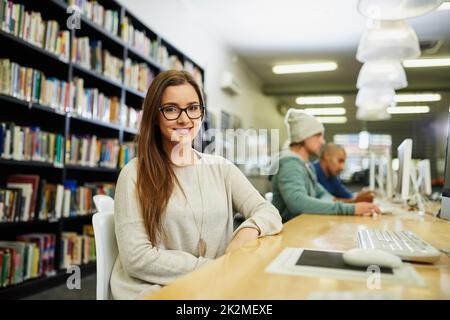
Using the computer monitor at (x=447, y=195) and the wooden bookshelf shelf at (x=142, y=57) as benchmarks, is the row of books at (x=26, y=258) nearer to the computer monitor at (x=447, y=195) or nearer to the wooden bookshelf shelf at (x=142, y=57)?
the wooden bookshelf shelf at (x=142, y=57)

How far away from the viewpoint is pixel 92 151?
298cm

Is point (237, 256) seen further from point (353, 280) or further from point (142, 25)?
point (142, 25)

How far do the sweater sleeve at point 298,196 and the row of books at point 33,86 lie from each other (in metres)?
1.56

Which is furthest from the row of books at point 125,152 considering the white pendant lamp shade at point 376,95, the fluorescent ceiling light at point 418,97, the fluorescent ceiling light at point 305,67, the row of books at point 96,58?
the fluorescent ceiling light at point 418,97

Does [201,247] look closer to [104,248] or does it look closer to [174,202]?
[174,202]

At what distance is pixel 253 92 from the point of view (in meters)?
7.71

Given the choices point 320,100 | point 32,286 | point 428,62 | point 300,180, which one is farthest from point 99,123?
point 320,100

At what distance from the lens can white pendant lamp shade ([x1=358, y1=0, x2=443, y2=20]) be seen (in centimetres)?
205

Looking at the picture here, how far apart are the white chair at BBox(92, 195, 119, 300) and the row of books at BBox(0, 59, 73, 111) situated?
1553 millimetres

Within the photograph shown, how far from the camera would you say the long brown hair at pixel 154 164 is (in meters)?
1.10

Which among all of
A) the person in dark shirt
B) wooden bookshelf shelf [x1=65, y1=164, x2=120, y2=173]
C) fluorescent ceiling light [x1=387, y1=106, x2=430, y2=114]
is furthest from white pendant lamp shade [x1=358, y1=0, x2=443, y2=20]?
fluorescent ceiling light [x1=387, y1=106, x2=430, y2=114]

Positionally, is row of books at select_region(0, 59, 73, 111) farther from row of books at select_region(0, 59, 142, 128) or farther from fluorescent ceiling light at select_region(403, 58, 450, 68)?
fluorescent ceiling light at select_region(403, 58, 450, 68)

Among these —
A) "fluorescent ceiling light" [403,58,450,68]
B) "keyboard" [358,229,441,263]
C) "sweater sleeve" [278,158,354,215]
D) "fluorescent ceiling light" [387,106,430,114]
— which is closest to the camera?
"keyboard" [358,229,441,263]

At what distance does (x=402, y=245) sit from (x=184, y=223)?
61 centimetres
